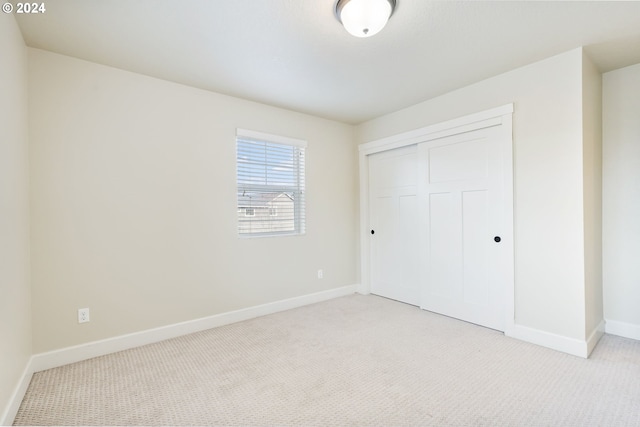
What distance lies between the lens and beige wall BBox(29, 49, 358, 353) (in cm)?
233

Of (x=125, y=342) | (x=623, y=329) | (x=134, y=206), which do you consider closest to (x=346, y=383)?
(x=125, y=342)

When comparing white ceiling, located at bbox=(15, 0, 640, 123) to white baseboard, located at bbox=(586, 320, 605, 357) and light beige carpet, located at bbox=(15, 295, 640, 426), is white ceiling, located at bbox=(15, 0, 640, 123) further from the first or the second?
light beige carpet, located at bbox=(15, 295, 640, 426)

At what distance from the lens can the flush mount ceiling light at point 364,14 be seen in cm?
172

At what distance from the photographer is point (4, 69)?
5.61ft

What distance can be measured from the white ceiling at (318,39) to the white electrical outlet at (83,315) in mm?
2015

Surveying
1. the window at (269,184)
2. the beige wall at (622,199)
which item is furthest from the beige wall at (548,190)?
the window at (269,184)

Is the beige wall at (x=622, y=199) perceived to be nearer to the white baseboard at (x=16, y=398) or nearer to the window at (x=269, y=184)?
the window at (x=269, y=184)

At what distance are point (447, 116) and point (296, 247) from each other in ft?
7.41

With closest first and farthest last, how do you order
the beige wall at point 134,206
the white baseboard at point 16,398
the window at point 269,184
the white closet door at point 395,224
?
the white baseboard at point 16,398
the beige wall at point 134,206
the window at point 269,184
the white closet door at point 395,224

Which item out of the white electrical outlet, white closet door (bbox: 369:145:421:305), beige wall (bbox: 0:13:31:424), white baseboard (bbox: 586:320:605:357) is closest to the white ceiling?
beige wall (bbox: 0:13:31:424)

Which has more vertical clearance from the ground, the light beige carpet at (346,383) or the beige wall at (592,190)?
the beige wall at (592,190)

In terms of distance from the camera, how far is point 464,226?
316cm

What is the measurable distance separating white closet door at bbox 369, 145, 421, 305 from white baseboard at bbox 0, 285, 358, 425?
1106 millimetres

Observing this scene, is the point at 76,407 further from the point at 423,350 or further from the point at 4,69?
the point at 423,350
